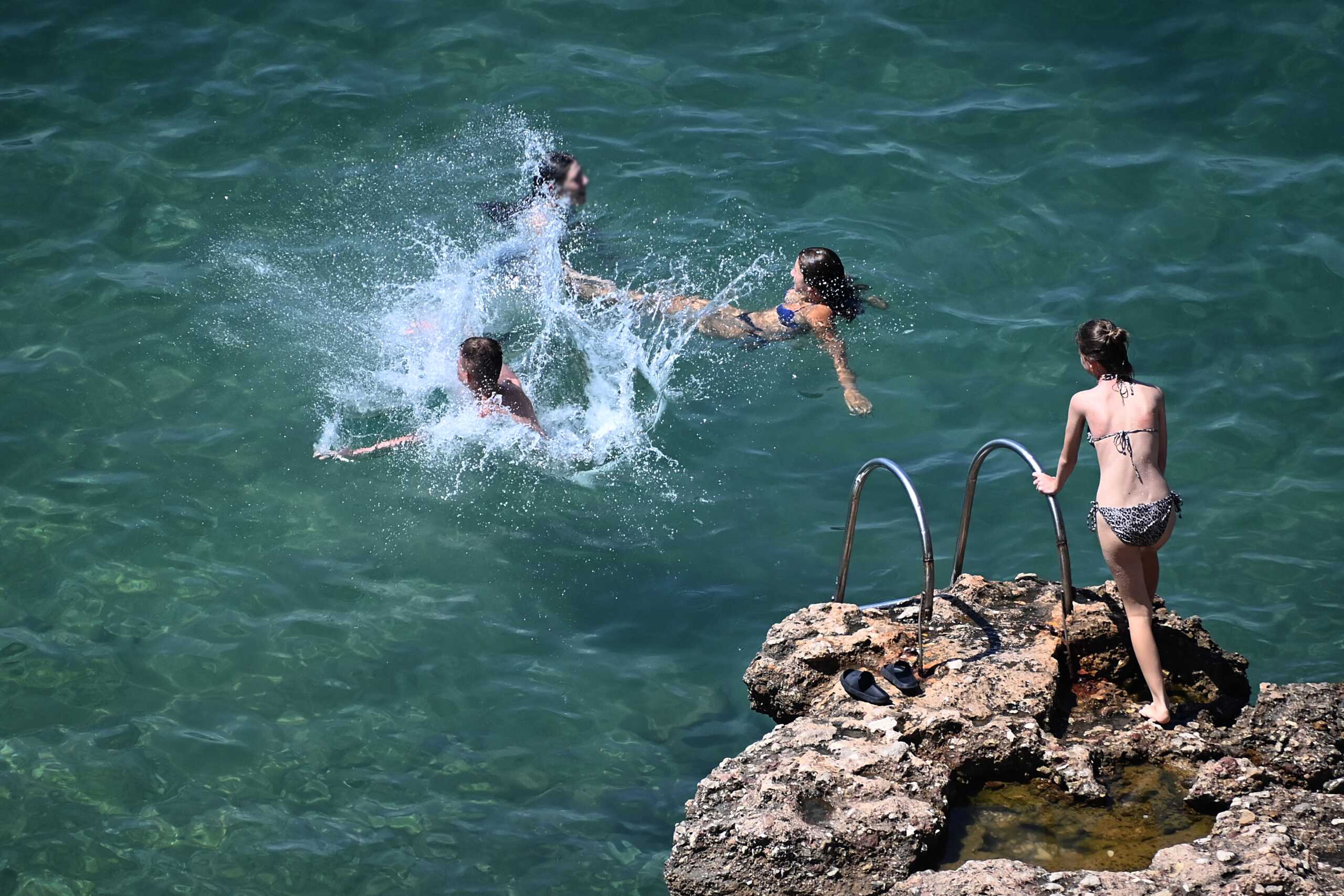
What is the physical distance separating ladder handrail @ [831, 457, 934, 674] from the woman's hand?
2.78 metres

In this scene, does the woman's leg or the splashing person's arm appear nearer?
the woman's leg

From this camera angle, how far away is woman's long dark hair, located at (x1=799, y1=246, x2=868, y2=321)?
9383 millimetres

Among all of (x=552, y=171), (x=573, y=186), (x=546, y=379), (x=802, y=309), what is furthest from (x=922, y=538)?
(x=552, y=171)

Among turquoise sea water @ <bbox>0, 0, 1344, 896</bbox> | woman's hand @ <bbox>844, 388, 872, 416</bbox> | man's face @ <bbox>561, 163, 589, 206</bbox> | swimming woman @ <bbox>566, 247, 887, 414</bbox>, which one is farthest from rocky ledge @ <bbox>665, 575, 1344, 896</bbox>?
man's face @ <bbox>561, 163, 589, 206</bbox>

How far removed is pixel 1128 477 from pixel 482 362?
177 inches

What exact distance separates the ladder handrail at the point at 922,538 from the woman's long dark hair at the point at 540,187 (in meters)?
5.40

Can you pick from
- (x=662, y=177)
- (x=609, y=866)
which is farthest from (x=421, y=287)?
(x=609, y=866)

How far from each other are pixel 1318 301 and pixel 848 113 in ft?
15.0

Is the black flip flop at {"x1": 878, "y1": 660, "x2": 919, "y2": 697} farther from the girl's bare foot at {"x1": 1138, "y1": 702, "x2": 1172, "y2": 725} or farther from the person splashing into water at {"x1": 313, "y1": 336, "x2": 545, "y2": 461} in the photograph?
the person splashing into water at {"x1": 313, "y1": 336, "x2": 545, "y2": 461}

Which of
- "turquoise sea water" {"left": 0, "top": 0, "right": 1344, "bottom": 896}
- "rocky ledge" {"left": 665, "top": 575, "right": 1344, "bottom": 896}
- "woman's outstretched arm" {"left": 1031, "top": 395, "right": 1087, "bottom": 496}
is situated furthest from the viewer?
"turquoise sea water" {"left": 0, "top": 0, "right": 1344, "bottom": 896}

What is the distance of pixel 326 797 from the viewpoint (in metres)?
6.65

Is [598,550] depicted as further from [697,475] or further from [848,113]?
[848,113]

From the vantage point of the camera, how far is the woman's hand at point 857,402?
904 centimetres

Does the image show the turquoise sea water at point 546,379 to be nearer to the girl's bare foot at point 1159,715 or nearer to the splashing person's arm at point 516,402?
the splashing person's arm at point 516,402
